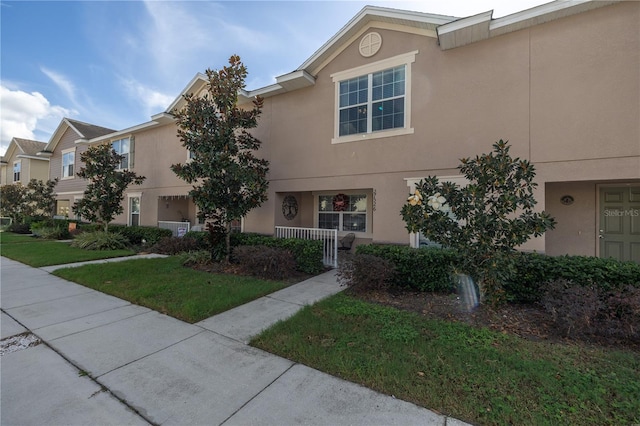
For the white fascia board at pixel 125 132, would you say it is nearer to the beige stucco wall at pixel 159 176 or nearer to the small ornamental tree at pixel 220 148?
the beige stucco wall at pixel 159 176

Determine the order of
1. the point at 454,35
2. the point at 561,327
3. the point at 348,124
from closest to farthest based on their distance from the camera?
the point at 561,327 → the point at 454,35 → the point at 348,124

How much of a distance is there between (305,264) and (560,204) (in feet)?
22.1

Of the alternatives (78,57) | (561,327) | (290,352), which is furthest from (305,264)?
(78,57)

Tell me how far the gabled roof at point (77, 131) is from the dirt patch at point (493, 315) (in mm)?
20704

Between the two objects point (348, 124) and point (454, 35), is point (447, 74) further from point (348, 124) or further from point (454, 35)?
point (348, 124)

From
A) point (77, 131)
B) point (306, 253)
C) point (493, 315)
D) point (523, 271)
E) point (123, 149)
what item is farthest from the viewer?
point (77, 131)

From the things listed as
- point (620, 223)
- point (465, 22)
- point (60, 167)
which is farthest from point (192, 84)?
point (60, 167)

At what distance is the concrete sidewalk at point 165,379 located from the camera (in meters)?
2.36

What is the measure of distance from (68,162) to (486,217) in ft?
80.6

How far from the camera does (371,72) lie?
26.3 ft

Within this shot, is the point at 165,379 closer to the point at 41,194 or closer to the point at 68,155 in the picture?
the point at 41,194

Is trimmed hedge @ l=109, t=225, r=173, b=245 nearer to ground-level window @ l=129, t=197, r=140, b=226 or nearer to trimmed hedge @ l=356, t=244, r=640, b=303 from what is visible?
ground-level window @ l=129, t=197, r=140, b=226

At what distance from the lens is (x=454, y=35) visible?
21.8 ft

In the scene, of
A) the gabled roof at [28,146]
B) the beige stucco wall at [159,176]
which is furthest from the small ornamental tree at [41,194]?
the gabled roof at [28,146]
